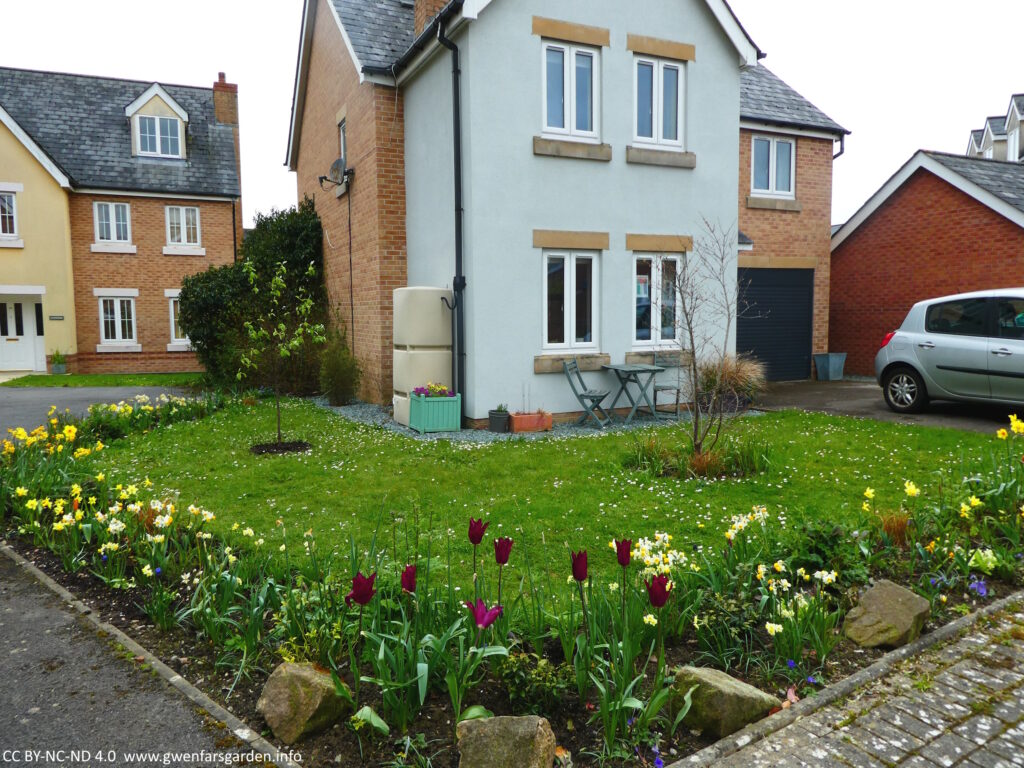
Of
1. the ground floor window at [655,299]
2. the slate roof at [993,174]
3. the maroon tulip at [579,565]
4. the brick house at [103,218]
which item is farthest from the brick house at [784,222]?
the brick house at [103,218]

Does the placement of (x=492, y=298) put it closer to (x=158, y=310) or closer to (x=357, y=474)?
(x=357, y=474)

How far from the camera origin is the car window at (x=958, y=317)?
36.1ft

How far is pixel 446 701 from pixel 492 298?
844 cm

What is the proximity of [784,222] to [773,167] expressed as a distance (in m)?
1.29

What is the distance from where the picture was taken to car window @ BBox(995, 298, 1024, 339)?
414 inches

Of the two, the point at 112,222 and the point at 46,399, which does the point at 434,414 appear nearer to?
the point at 46,399

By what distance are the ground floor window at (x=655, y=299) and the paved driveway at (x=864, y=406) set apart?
2381 millimetres

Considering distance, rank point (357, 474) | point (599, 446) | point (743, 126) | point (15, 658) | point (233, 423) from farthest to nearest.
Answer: point (743, 126), point (233, 423), point (599, 446), point (357, 474), point (15, 658)

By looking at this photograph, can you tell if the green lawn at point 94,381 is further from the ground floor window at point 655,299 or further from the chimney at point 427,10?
the ground floor window at point 655,299

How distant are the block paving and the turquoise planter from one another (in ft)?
26.2

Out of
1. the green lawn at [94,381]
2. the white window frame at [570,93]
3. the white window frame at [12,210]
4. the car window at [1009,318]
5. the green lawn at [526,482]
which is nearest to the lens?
the green lawn at [526,482]

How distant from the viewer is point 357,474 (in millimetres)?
8367

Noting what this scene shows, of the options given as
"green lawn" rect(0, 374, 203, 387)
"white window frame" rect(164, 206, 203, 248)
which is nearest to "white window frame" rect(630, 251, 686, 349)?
"green lawn" rect(0, 374, 203, 387)

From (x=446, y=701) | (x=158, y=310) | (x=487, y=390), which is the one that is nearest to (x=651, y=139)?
(x=487, y=390)
